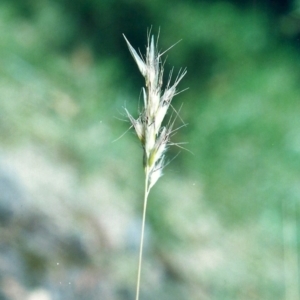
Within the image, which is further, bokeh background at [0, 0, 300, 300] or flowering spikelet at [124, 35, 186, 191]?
bokeh background at [0, 0, 300, 300]

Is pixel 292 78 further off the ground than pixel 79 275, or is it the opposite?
pixel 292 78

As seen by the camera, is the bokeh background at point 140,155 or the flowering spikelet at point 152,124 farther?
the bokeh background at point 140,155

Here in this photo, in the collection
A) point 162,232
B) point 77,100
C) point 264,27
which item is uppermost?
point 264,27

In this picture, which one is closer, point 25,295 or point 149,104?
point 149,104

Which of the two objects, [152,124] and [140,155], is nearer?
[152,124]

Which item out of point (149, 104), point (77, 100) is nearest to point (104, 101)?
point (77, 100)

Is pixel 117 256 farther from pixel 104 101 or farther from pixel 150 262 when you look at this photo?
pixel 104 101
